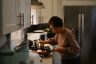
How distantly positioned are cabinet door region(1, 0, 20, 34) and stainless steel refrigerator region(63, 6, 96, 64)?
8.84ft

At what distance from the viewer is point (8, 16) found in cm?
135

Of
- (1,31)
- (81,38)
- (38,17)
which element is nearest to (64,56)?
(81,38)

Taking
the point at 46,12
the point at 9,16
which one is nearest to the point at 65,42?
the point at 46,12

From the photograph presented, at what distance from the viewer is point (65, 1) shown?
438 centimetres

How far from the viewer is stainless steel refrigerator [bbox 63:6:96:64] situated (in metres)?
4.14

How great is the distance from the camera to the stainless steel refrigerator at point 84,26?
163 inches

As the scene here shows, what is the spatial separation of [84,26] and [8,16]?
9.68ft

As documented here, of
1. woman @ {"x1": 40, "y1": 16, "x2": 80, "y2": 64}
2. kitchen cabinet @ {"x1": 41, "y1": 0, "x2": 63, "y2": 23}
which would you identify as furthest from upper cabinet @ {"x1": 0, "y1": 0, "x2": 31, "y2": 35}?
kitchen cabinet @ {"x1": 41, "y1": 0, "x2": 63, "y2": 23}

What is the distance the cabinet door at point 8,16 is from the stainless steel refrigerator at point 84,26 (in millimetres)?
2693

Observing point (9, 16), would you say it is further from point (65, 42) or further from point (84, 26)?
point (84, 26)

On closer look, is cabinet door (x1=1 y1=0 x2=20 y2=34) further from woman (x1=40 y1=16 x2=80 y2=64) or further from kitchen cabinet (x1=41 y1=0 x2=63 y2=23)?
kitchen cabinet (x1=41 y1=0 x2=63 y2=23)

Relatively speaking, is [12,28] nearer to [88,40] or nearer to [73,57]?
[73,57]

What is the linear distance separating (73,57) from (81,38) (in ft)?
Result: 2.95

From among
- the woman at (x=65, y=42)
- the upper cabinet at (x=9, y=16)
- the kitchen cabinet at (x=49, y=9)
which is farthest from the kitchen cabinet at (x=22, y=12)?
the kitchen cabinet at (x=49, y=9)
